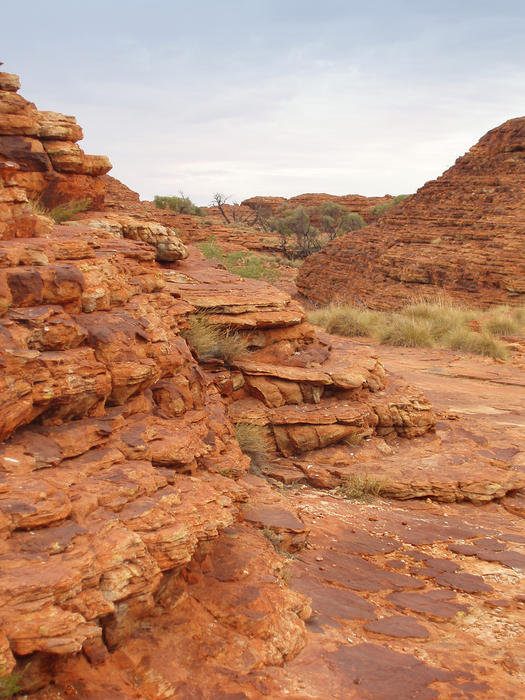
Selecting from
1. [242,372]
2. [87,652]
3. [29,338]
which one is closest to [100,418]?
[29,338]

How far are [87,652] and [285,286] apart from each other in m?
22.8

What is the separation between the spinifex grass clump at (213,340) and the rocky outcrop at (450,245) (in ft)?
45.6

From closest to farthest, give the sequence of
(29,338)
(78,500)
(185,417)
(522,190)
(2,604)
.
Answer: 1. (2,604)
2. (78,500)
3. (29,338)
4. (185,417)
5. (522,190)

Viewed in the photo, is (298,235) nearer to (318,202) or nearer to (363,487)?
(318,202)

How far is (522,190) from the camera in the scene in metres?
21.1

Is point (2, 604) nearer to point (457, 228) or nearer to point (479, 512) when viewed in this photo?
point (479, 512)

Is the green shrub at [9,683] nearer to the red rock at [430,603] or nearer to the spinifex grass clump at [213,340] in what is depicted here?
the red rock at [430,603]

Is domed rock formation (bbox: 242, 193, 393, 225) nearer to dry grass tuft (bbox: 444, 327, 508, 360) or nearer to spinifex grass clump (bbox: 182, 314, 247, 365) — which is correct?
dry grass tuft (bbox: 444, 327, 508, 360)

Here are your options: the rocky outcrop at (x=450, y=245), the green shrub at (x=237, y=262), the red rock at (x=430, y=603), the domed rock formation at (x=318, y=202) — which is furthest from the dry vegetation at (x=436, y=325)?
the domed rock formation at (x=318, y=202)

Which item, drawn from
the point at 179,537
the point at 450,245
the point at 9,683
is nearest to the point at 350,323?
the point at 450,245

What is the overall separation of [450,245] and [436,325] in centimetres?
620

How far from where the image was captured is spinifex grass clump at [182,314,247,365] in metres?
5.96

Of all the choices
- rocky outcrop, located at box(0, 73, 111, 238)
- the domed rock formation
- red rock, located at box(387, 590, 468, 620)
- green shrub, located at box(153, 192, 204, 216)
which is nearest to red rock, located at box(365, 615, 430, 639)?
red rock, located at box(387, 590, 468, 620)

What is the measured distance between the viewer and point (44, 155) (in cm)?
648
